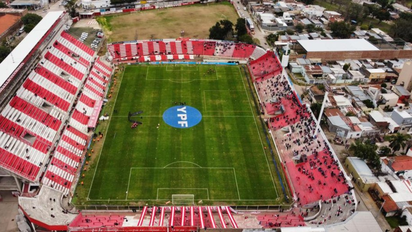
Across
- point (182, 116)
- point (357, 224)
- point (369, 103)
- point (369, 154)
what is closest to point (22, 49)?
point (182, 116)

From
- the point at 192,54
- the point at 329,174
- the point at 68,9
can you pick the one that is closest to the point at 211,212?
the point at 329,174

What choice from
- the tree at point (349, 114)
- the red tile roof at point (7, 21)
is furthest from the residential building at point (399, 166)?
the red tile roof at point (7, 21)

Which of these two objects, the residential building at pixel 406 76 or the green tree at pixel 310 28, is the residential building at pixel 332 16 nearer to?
the green tree at pixel 310 28

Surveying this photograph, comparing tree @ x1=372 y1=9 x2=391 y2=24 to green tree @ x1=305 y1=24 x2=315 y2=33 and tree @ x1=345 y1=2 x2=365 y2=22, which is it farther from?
green tree @ x1=305 y1=24 x2=315 y2=33

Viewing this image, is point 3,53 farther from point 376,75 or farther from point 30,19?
point 376,75

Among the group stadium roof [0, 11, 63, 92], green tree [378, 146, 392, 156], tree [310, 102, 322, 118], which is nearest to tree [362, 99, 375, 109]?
tree [310, 102, 322, 118]

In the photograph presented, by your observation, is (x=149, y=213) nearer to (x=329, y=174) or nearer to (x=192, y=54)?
(x=329, y=174)
